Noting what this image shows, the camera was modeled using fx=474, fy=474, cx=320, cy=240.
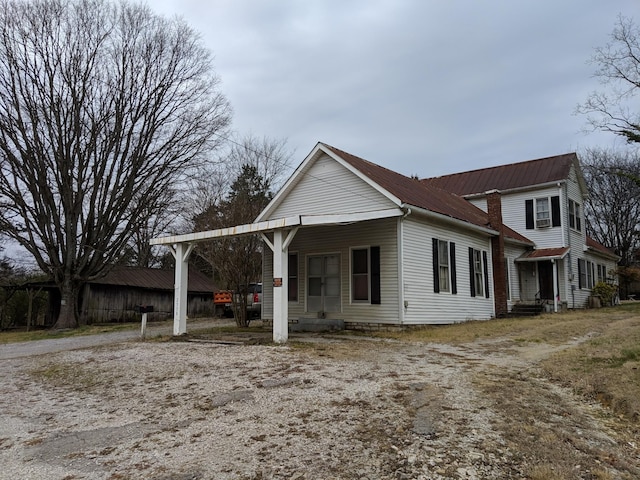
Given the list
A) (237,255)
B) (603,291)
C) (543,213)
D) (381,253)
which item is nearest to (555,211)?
(543,213)

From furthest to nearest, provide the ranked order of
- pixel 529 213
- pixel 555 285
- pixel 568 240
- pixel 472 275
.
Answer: pixel 529 213 → pixel 568 240 → pixel 555 285 → pixel 472 275

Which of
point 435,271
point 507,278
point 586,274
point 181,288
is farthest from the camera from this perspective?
point 586,274

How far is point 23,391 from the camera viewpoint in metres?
7.30

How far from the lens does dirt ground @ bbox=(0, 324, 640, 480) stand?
373 cm

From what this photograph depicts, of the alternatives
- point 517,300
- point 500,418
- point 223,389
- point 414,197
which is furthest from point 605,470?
point 517,300

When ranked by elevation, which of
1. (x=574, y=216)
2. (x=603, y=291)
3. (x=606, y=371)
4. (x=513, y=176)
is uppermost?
(x=513, y=176)

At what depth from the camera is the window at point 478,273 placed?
16.0 metres

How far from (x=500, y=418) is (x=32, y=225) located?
21.0 m

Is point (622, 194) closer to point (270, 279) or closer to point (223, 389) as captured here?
point (270, 279)

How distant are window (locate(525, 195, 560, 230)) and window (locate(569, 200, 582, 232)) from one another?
107 cm

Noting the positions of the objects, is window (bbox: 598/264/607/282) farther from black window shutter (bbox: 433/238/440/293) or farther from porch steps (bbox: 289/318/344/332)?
porch steps (bbox: 289/318/344/332)

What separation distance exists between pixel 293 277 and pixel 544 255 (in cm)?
1109

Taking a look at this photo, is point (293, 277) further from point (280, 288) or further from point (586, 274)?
point (586, 274)

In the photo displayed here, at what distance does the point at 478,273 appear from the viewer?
16.5 m
